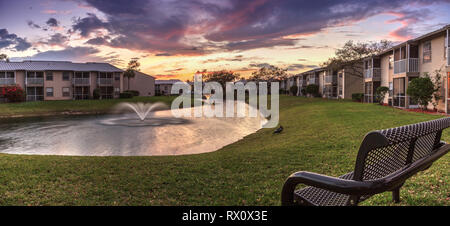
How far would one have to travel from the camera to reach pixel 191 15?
11.2m

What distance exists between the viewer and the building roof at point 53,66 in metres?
48.3

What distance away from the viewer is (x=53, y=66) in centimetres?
5200

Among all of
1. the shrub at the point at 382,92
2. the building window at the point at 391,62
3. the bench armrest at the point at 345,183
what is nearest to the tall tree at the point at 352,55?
the building window at the point at 391,62

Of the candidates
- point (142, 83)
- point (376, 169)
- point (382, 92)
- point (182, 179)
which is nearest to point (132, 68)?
point (142, 83)

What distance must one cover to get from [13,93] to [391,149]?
165 feet

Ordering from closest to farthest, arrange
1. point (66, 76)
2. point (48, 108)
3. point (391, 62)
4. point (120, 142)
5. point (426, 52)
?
point (120, 142), point (426, 52), point (391, 62), point (48, 108), point (66, 76)

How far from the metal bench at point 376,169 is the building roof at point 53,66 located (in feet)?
184

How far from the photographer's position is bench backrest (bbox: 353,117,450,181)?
205 cm

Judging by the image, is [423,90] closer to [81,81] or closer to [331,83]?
[331,83]

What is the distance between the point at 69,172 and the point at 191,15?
732 cm
